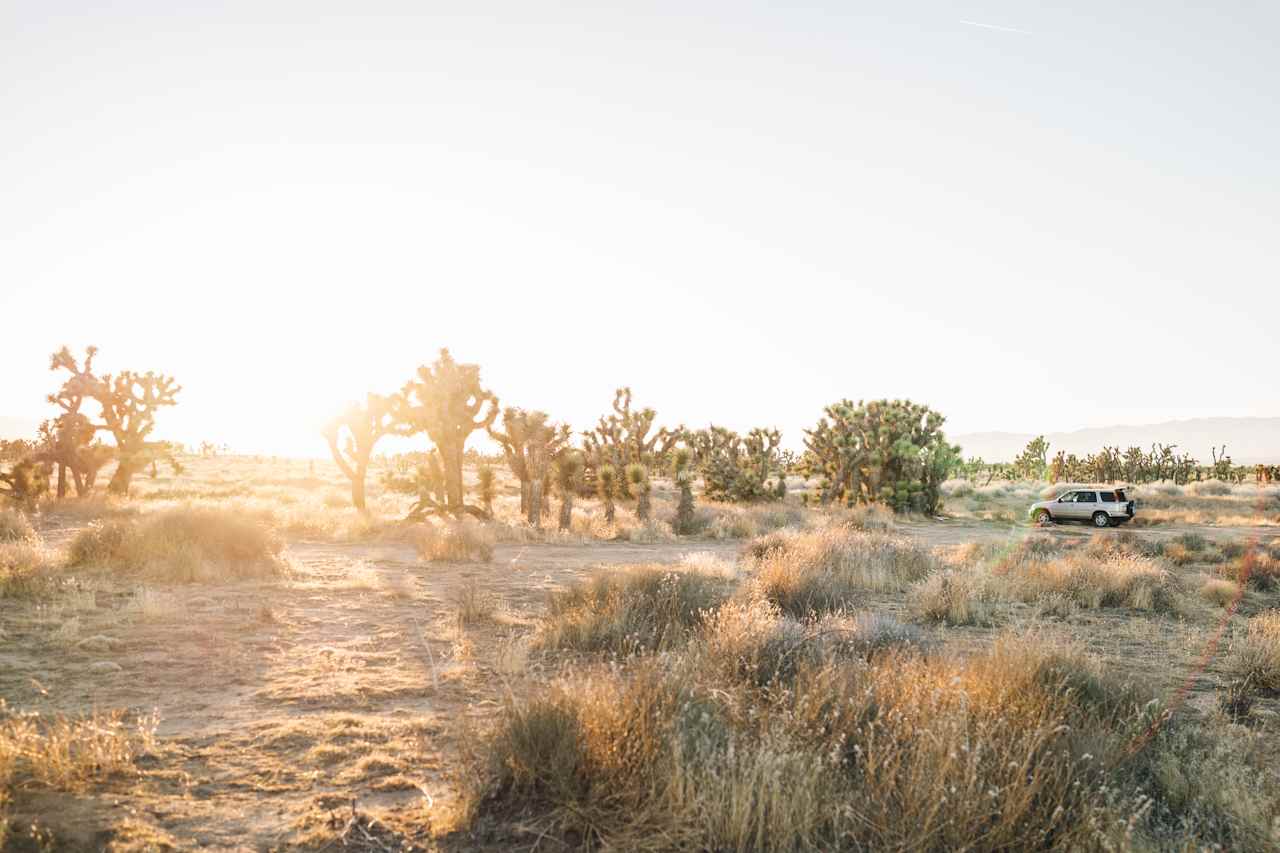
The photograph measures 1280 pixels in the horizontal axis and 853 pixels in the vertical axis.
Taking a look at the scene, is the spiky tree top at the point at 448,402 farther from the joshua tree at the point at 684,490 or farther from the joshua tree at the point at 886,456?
the joshua tree at the point at 886,456

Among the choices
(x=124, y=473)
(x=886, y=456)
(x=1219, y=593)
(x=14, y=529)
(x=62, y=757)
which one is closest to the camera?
(x=62, y=757)

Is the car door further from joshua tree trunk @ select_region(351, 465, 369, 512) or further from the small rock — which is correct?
the small rock

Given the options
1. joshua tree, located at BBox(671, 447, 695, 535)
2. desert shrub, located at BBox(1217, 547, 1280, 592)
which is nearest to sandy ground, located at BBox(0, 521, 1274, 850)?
desert shrub, located at BBox(1217, 547, 1280, 592)

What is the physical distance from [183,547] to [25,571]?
2.60 m

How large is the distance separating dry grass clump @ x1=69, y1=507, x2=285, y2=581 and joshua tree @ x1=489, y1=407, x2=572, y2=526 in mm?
11488

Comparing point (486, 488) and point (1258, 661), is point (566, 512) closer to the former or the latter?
point (486, 488)

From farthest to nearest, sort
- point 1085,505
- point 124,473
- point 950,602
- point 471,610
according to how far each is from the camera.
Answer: point 1085,505 → point 124,473 → point 950,602 → point 471,610

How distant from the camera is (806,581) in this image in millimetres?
12344

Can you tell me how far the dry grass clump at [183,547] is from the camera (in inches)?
541

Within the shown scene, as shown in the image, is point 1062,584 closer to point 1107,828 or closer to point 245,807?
point 1107,828

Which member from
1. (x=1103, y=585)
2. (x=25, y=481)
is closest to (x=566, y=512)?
(x=1103, y=585)

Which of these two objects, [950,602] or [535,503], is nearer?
[950,602]

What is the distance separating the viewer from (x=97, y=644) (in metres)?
8.83

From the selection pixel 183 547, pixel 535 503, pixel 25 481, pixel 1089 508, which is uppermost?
pixel 25 481
